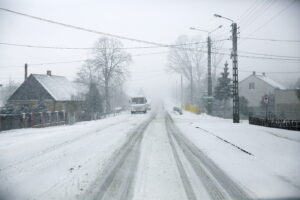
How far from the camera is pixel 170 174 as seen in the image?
8.08m

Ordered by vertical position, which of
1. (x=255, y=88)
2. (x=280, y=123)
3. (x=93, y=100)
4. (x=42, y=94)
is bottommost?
(x=280, y=123)

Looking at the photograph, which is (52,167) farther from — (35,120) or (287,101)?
(287,101)

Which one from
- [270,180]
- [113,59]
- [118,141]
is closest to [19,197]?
[270,180]

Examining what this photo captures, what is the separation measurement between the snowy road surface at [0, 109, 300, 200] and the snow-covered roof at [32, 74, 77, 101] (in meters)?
32.0

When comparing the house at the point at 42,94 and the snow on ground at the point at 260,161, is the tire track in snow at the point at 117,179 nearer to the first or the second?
the snow on ground at the point at 260,161

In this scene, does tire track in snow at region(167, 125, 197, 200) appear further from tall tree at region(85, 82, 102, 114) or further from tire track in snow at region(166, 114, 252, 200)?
tall tree at region(85, 82, 102, 114)

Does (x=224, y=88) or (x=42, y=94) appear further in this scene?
(x=224, y=88)

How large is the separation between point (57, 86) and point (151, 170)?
1633 inches

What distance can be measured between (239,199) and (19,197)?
449cm

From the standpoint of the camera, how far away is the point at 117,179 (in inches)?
301

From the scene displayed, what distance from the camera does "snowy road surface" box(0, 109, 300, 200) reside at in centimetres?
659

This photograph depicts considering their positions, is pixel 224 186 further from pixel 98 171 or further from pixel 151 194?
pixel 98 171

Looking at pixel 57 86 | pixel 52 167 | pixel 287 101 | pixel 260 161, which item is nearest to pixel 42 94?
pixel 57 86

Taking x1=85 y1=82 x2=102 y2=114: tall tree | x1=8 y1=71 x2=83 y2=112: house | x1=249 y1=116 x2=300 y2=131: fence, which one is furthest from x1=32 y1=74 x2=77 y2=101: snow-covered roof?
x1=249 y1=116 x2=300 y2=131: fence
